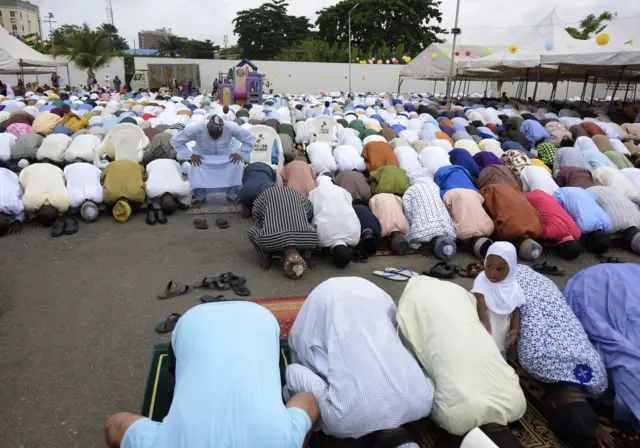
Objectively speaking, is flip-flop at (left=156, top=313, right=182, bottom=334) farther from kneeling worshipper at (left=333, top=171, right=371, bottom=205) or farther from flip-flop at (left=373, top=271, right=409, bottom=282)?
kneeling worshipper at (left=333, top=171, right=371, bottom=205)

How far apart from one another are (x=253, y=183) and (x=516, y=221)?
299 centimetres

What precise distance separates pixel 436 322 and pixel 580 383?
0.87m

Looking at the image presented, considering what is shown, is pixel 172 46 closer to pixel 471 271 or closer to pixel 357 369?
pixel 471 271

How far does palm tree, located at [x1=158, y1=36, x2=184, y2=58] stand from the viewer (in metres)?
35.2

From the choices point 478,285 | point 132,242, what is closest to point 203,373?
point 478,285

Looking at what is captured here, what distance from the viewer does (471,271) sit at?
175 inches

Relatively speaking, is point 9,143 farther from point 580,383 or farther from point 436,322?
point 580,383

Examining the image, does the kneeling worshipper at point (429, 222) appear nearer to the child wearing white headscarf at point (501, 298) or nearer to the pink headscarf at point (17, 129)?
the child wearing white headscarf at point (501, 298)

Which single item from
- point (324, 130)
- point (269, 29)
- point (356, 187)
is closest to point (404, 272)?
point (356, 187)

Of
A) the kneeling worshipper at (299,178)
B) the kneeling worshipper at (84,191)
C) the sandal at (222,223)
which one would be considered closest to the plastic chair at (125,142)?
the kneeling worshipper at (84,191)

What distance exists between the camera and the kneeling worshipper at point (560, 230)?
480 centimetres

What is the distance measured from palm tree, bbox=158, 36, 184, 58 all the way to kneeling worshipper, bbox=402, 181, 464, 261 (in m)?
34.5

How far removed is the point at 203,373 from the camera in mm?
1858

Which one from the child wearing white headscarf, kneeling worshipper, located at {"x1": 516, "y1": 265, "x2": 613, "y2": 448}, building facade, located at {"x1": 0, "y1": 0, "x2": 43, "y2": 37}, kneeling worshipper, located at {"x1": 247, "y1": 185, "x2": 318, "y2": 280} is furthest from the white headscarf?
building facade, located at {"x1": 0, "y1": 0, "x2": 43, "y2": 37}
